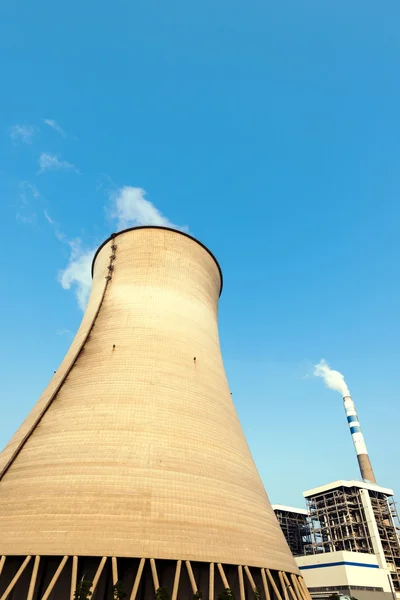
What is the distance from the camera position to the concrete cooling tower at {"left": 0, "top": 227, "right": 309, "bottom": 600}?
6.97 meters

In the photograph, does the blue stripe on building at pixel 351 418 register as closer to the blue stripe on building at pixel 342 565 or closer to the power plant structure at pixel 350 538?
the power plant structure at pixel 350 538

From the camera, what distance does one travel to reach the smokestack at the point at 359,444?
33031 millimetres

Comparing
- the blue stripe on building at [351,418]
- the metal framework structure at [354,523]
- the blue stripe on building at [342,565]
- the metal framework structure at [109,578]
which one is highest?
the blue stripe on building at [351,418]

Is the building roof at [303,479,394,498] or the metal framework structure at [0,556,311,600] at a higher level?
the building roof at [303,479,394,498]

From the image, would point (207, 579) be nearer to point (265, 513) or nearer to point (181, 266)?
point (265, 513)

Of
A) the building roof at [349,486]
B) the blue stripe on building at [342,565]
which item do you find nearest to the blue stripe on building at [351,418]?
the building roof at [349,486]

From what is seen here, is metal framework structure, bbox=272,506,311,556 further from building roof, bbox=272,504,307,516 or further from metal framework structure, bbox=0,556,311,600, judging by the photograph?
metal framework structure, bbox=0,556,311,600

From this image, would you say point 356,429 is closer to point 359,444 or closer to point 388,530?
point 359,444

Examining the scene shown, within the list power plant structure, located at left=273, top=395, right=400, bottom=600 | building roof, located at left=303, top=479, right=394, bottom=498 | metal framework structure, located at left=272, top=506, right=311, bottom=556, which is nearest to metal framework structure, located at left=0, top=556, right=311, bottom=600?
power plant structure, located at left=273, top=395, right=400, bottom=600

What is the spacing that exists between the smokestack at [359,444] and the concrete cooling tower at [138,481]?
89.0 feet

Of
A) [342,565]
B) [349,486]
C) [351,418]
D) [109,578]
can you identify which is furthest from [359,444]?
[109,578]

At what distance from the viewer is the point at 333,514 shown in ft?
96.7

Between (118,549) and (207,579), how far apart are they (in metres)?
2.35

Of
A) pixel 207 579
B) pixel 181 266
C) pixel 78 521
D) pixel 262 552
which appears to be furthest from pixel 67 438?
pixel 181 266
